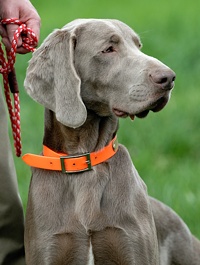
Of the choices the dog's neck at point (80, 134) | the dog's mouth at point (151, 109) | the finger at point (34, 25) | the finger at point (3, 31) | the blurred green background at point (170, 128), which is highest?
the finger at point (34, 25)

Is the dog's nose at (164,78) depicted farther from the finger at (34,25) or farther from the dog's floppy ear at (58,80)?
the finger at (34,25)

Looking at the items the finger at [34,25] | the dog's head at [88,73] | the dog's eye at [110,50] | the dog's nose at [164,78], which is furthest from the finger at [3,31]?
the dog's nose at [164,78]

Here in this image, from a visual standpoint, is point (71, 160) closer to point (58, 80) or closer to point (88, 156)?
point (88, 156)

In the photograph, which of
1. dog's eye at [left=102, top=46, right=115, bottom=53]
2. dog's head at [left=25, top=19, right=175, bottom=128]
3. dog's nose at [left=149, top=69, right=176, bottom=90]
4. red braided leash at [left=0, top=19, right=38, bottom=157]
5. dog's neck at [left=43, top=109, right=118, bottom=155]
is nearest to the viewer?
dog's nose at [left=149, top=69, right=176, bottom=90]

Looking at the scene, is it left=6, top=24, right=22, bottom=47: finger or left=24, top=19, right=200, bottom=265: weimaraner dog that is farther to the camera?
left=6, top=24, right=22, bottom=47: finger

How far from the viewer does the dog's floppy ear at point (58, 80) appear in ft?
14.3

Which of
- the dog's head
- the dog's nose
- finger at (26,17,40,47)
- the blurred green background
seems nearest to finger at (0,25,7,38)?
finger at (26,17,40,47)

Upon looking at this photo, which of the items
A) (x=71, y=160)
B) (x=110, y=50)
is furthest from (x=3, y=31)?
(x=71, y=160)

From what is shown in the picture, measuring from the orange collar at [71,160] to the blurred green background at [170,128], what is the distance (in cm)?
95

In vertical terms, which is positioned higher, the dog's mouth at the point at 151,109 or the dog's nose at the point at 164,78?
the dog's nose at the point at 164,78

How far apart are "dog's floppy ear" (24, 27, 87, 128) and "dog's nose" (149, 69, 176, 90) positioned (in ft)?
1.37

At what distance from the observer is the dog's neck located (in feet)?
15.0

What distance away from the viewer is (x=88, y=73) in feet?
14.5

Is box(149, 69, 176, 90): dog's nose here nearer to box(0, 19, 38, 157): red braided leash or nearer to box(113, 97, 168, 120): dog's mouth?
box(113, 97, 168, 120): dog's mouth
